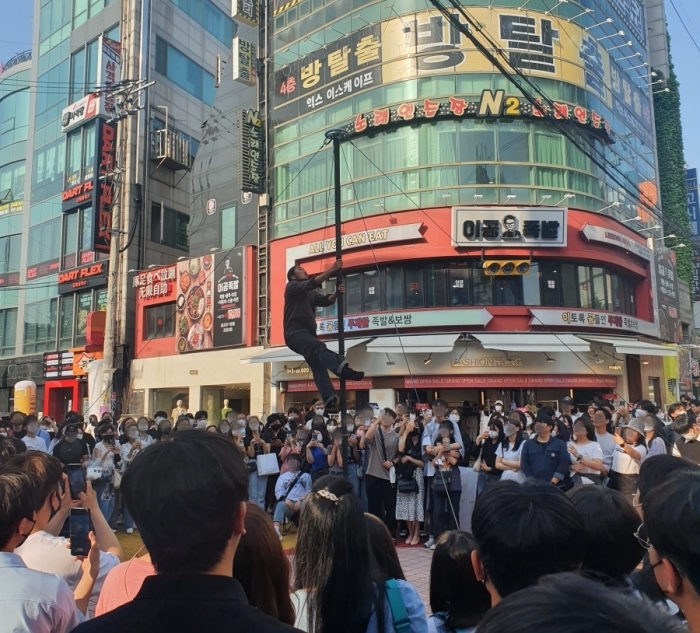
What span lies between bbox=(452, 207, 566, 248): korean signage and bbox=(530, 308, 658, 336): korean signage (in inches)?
87.3

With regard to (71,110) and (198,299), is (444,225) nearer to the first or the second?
(198,299)

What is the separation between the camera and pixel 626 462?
23.6ft

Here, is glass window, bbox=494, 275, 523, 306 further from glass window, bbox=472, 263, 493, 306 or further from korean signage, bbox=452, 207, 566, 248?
korean signage, bbox=452, 207, 566, 248

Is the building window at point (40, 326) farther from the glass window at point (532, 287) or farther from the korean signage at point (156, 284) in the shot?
the glass window at point (532, 287)

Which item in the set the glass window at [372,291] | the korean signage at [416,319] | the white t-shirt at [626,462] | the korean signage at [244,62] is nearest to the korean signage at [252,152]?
the korean signage at [244,62]

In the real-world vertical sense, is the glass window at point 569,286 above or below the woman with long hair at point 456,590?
above

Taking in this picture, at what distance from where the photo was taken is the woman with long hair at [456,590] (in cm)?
268

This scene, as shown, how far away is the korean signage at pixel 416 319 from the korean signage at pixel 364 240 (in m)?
2.41

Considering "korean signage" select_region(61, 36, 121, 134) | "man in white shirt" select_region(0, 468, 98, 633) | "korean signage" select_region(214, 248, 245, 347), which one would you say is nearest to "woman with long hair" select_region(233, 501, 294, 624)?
"man in white shirt" select_region(0, 468, 98, 633)

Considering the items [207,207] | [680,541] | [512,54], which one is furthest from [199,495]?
[207,207]

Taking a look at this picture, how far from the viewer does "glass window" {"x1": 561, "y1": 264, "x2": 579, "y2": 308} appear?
805 inches

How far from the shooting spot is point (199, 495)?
164 cm

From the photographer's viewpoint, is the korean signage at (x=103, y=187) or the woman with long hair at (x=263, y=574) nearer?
the woman with long hair at (x=263, y=574)

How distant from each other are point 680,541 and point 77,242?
110 feet
